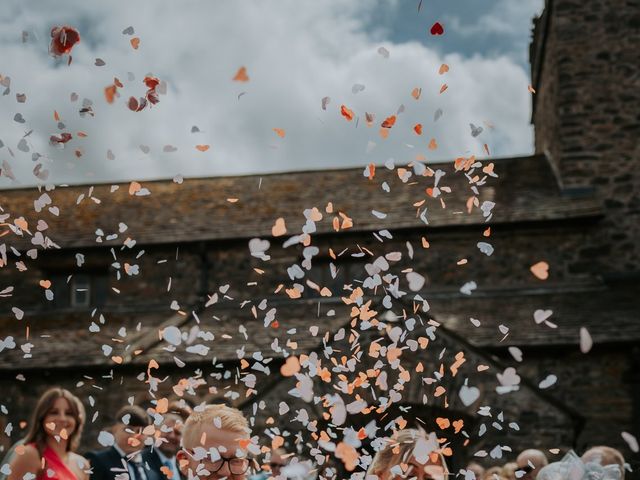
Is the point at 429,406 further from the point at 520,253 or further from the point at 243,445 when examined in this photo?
the point at 243,445

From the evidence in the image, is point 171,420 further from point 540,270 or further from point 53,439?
point 540,270

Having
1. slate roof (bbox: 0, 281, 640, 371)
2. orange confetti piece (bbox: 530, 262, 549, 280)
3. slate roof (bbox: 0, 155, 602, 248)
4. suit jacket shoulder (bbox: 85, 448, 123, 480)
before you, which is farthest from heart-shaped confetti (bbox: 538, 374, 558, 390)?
slate roof (bbox: 0, 155, 602, 248)

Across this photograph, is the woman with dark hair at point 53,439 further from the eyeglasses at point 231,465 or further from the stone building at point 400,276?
the stone building at point 400,276

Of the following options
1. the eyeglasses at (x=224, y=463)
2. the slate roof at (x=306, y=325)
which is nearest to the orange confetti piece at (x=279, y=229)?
the slate roof at (x=306, y=325)

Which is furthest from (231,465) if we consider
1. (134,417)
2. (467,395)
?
(467,395)

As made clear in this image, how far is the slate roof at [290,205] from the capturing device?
18453mm

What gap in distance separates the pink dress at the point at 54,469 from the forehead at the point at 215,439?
1.40m

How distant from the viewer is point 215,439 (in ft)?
12.7

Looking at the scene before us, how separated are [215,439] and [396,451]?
798 millimetres

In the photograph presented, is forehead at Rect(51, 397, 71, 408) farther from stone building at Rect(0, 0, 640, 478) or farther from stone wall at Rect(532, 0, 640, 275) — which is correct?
stone wall at Rect(532, 0, 640, 275)

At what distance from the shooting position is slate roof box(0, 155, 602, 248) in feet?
60.5

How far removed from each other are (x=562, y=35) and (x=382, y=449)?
16842 millimetres

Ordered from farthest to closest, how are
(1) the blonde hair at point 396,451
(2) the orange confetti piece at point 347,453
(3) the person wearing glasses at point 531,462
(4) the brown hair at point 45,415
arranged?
(3) the person wearing glasses at point 531,462 < (4) the brown hair at point 45,415 < (1) the blonde hair at point 396,451 < (2) the orange confetti piece at point 347,453

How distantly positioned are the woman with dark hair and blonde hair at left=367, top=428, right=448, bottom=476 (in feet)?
5.89
